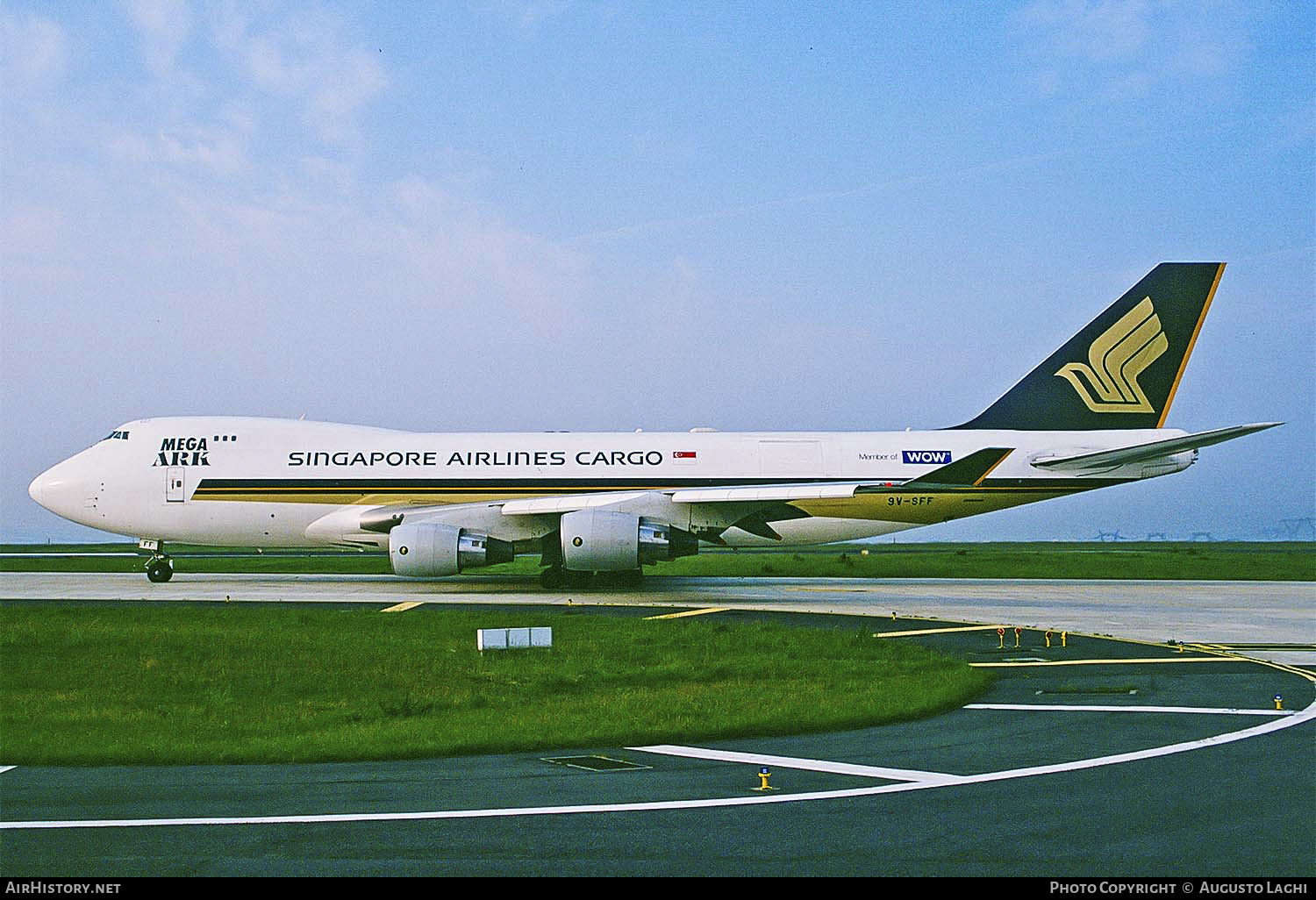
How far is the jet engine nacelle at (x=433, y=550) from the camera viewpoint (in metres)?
29.7

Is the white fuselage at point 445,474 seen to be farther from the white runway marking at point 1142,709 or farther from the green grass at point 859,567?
the white runway marking at point 1142,709

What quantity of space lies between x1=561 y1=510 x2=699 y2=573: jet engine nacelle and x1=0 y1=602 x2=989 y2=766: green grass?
8.18 m

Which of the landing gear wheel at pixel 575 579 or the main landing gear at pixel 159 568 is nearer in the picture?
the landing gear wheel at pixel 575 579

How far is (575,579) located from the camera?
32.5 m

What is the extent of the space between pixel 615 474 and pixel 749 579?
693 cm

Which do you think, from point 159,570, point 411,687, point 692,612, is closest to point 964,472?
point 692,612

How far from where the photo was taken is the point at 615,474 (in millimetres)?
33125

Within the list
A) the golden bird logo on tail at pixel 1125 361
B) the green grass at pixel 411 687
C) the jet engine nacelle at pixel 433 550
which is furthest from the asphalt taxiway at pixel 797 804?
the golden bird logo on tail at pixel 1125 361

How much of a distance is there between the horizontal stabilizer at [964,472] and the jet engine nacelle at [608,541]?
6216 millimetres

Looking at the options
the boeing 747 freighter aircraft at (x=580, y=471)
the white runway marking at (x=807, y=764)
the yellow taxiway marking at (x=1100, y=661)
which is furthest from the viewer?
the boeing 747 freighter aircraft at (x=580, y=471)

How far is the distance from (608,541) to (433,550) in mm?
4239
